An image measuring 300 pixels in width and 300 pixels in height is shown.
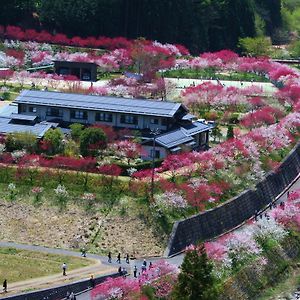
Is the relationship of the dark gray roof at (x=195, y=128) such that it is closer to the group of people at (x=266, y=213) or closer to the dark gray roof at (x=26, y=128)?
the group of people at (x=266, y=213)

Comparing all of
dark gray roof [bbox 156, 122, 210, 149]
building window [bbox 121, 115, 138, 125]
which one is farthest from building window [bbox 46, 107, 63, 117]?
dark gray roof [bbox 156, 122, 210, 149]

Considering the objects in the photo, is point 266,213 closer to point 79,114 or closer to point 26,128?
point 79,114

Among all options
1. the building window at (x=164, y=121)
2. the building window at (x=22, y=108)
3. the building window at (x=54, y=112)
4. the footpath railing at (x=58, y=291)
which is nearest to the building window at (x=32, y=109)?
the building window at (x=22, y=108)

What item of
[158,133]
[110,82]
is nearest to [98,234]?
[158,133]

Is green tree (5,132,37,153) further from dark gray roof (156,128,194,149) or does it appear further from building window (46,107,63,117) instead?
dark gray roof (156,128,194,149)

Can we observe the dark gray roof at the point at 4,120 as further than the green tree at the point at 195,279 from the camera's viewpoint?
Yes

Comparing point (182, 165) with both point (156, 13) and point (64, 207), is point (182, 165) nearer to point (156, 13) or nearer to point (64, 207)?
point (64, 207)
